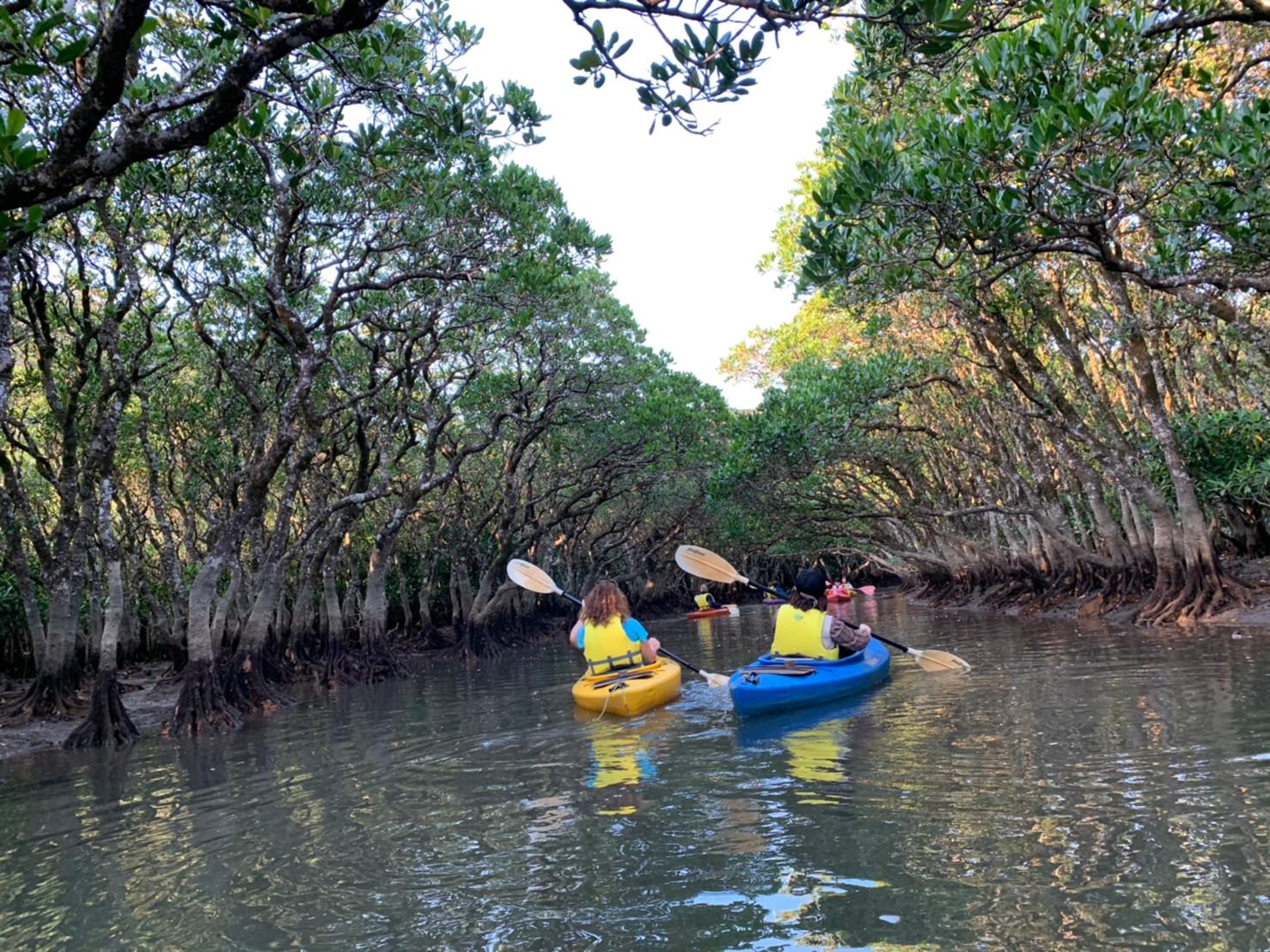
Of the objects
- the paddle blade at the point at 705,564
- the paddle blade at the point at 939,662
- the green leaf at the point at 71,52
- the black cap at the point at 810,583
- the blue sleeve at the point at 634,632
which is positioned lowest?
the paddle blade at the point at 939,662

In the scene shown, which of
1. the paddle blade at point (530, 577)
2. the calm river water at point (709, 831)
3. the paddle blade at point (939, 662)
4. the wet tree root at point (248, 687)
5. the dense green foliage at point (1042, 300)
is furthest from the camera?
the paddle blade at point (530, 577)

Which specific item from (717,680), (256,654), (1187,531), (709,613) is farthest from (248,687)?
(709,613)

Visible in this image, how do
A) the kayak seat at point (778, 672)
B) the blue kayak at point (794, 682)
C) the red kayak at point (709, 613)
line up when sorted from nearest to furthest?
the blue kayak at point (794, 682), the kayak seat at point (778, 672), the red kayak at point (709, 613)

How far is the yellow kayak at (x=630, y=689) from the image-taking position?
910 cm

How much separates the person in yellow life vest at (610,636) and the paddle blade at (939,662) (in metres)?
3.14

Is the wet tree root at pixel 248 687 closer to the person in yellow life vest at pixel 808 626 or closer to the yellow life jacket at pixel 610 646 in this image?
the yellow life jacket at pixel 610 646

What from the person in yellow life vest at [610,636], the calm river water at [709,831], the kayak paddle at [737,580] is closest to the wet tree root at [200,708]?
the calm river water at [709,831]

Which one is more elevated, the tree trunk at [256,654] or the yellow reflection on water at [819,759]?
the tree trunk at [256,654]

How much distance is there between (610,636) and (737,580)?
9.62ft

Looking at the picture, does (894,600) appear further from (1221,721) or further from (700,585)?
(1221,721)

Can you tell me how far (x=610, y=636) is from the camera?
9.66 m

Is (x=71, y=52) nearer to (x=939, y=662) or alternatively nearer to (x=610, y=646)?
(x=610, y=646)

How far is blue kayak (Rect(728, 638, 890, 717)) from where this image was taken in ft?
27.4

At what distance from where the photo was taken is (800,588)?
9.00 metres
